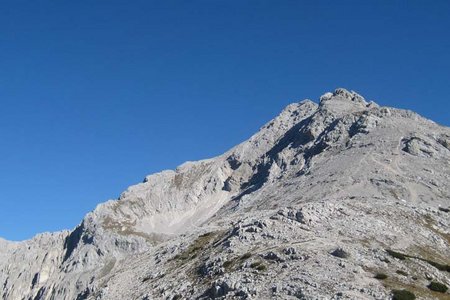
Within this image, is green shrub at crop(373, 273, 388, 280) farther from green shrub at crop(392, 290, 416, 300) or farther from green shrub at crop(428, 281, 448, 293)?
green shrub at crop(428, 281, 448, 293)

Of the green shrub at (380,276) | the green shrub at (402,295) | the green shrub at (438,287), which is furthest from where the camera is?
the green shrub at (438,287)

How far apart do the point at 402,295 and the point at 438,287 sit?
7.32m

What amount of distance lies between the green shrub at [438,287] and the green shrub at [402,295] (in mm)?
5629

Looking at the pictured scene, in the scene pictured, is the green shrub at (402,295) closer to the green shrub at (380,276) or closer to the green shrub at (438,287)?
the green shrub at (380,276)

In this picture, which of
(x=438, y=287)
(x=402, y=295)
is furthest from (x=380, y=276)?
(x=438, y=287)

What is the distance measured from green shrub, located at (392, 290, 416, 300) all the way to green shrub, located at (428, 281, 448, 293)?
563cm

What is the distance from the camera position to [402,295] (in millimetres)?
43531

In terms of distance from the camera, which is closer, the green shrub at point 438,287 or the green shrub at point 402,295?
the green shrub at point 402,295

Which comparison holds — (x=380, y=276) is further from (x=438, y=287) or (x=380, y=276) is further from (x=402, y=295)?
(x=438, y=287)

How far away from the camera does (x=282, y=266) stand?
5181cm

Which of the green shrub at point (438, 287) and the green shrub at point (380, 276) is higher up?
the green shrub at point (380, 276)

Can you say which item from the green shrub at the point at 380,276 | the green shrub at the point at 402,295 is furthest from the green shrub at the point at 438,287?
the green shrub at the point at 402,295

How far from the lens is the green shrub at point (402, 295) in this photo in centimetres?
4312

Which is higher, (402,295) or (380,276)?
(380,276)
